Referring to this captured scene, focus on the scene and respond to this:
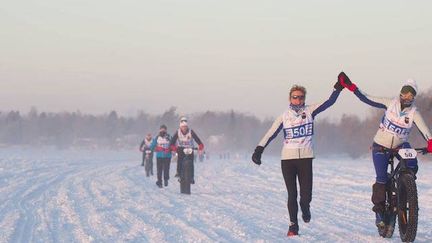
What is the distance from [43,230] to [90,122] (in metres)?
190

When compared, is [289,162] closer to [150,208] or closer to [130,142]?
[150,208]

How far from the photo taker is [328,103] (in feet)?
26.2

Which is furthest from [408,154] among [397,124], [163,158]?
[163,158]

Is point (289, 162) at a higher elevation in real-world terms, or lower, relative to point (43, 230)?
higher

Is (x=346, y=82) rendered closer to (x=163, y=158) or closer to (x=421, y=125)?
(x=421, y=125)

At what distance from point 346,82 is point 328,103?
39cm

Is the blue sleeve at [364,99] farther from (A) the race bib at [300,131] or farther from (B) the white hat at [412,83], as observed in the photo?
(A) the race bib at [300,131]

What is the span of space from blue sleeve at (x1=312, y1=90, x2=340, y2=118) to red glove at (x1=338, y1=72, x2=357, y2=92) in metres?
0.19

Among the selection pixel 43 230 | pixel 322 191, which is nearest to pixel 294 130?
pixel 43 230

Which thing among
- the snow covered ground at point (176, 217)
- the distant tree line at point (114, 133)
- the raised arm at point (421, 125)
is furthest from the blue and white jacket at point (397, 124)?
the distant tree line at point (114, 133)

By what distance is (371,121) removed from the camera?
9319cm

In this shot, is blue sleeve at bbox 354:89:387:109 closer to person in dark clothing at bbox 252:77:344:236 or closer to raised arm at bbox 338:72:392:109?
raised arm at bbox 338:72:392:109

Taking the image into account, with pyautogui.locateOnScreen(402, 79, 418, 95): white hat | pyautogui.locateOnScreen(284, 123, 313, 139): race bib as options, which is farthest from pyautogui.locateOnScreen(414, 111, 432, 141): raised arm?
pyautogui.locateOnScreen(284, 123, 313, 139): race bib

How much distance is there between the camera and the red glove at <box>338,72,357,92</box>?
771cm
